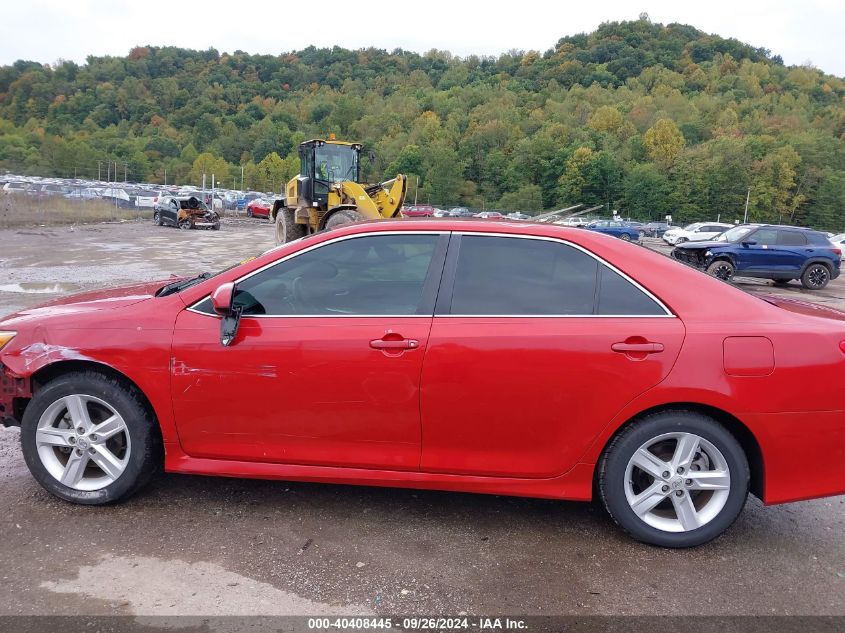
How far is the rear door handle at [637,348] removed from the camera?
10.6ft

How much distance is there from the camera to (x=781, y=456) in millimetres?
3250

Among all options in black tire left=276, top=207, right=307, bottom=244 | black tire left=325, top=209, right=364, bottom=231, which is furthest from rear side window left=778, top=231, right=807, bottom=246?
black tire left=276, top=207, right=307, bottom=244

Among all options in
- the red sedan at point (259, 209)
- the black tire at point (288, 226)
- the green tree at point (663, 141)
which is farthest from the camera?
the green tree at point (663, 141)

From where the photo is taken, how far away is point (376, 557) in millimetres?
3193

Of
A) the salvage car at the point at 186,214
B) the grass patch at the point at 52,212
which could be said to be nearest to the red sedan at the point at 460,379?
the grass patch at the point at 52,212

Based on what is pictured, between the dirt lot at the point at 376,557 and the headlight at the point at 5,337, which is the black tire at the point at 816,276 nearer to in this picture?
the dirt lot at the point at 376,557

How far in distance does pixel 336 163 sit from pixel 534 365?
1738 cm

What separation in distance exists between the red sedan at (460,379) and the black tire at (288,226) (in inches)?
636

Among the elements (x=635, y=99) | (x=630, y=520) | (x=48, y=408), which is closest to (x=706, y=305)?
(x=630, y=520)

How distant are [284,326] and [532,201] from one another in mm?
91646

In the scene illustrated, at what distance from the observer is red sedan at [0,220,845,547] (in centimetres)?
324

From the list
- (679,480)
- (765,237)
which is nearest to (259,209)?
(765,237)

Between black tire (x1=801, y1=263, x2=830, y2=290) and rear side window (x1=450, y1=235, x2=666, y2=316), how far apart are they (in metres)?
15.7

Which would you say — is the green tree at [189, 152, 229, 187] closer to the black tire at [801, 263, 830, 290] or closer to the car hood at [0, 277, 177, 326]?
the black tire at [801, 263, 830, 290]
